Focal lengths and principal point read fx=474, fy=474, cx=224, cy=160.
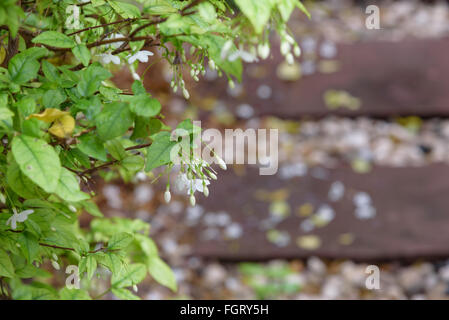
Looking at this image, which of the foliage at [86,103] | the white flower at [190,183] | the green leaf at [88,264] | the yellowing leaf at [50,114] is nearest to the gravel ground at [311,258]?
the foliage at [86,103]

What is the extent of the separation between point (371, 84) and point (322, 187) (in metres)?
0.77

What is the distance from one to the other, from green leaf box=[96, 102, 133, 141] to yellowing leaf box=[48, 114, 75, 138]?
0.04 metres

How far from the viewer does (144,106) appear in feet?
2.17

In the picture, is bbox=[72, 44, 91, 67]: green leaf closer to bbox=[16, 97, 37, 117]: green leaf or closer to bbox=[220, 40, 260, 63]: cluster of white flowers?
bbox=[16, 97, 37, 117]: green leaf

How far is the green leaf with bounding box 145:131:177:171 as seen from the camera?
68 cm

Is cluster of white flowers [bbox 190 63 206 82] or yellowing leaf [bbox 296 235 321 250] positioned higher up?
cluster of white flowers [bbox 190 63 206 82]

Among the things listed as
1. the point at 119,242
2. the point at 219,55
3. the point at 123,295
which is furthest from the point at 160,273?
the point at 219,55

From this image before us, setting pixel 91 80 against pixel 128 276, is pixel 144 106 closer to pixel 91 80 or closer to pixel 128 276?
pixel 91 80

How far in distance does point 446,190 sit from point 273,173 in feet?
2.69

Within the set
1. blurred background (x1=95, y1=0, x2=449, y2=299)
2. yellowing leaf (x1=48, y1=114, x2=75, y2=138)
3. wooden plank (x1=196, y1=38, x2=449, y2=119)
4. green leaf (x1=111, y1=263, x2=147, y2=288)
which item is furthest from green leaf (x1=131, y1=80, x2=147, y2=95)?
wooden plank (x1=196, y1=38, x2=449, y2=119)

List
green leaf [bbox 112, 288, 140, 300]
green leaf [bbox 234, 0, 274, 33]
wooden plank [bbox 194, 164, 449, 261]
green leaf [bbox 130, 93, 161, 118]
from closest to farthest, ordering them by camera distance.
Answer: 1. green leaf [bbox 234, 0, 274, 33]
2. green leaf [bbox 130, 93, 161, 118]
3. green leaf [bbox 112, 288, 140, 300]
4. wooden plank [bbox 194, 164, 449, 261]

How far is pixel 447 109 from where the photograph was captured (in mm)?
2627

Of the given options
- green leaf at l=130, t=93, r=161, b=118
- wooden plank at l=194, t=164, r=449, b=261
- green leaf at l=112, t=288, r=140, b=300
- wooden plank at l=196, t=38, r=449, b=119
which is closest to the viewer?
green leaf at l=130, t=93, r=161, b=118
